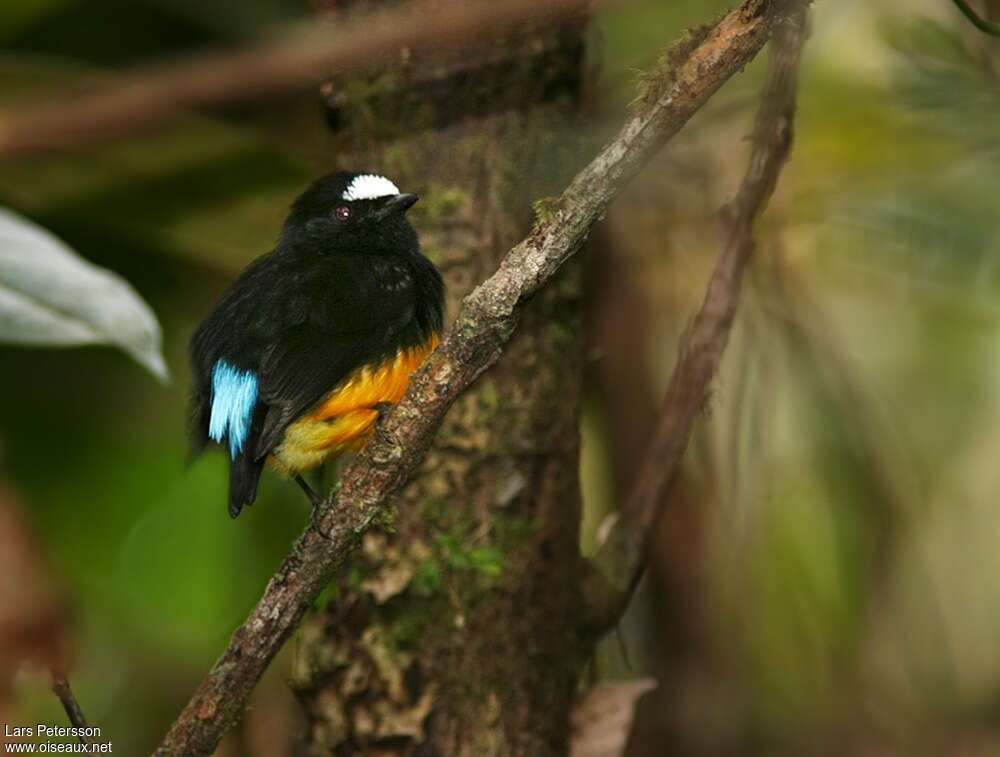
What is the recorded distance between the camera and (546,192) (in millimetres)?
2148

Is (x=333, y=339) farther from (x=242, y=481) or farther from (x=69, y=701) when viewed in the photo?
(x=69, y=701)

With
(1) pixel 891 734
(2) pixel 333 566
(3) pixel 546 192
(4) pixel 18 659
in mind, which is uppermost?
(3) pixel 546 192

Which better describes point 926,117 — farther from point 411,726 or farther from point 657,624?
point 411,726

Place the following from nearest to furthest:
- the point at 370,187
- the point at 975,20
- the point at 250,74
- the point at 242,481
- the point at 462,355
A: the point at 250,74 → the point at 462,355 → the point at 975,20 → the point at 242,481 → the point at 370,187

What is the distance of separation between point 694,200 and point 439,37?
1957 mm

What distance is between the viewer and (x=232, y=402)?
77.8 inches

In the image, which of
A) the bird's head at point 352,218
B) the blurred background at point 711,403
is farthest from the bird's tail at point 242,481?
the bird's head at point 352,218

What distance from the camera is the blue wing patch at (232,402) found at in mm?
1937

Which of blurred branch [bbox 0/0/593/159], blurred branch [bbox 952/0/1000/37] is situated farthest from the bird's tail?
blurred branch [bbox 952/0/1000/37]

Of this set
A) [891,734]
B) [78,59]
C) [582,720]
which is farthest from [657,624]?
[78,59]

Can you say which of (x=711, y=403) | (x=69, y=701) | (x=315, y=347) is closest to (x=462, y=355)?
(x=315, y=347)

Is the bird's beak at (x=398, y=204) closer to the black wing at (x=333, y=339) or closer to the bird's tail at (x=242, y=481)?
the black wing at (x=333, y=339)

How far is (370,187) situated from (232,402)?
0.45 meters

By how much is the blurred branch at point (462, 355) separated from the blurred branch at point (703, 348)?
1.52 feet
